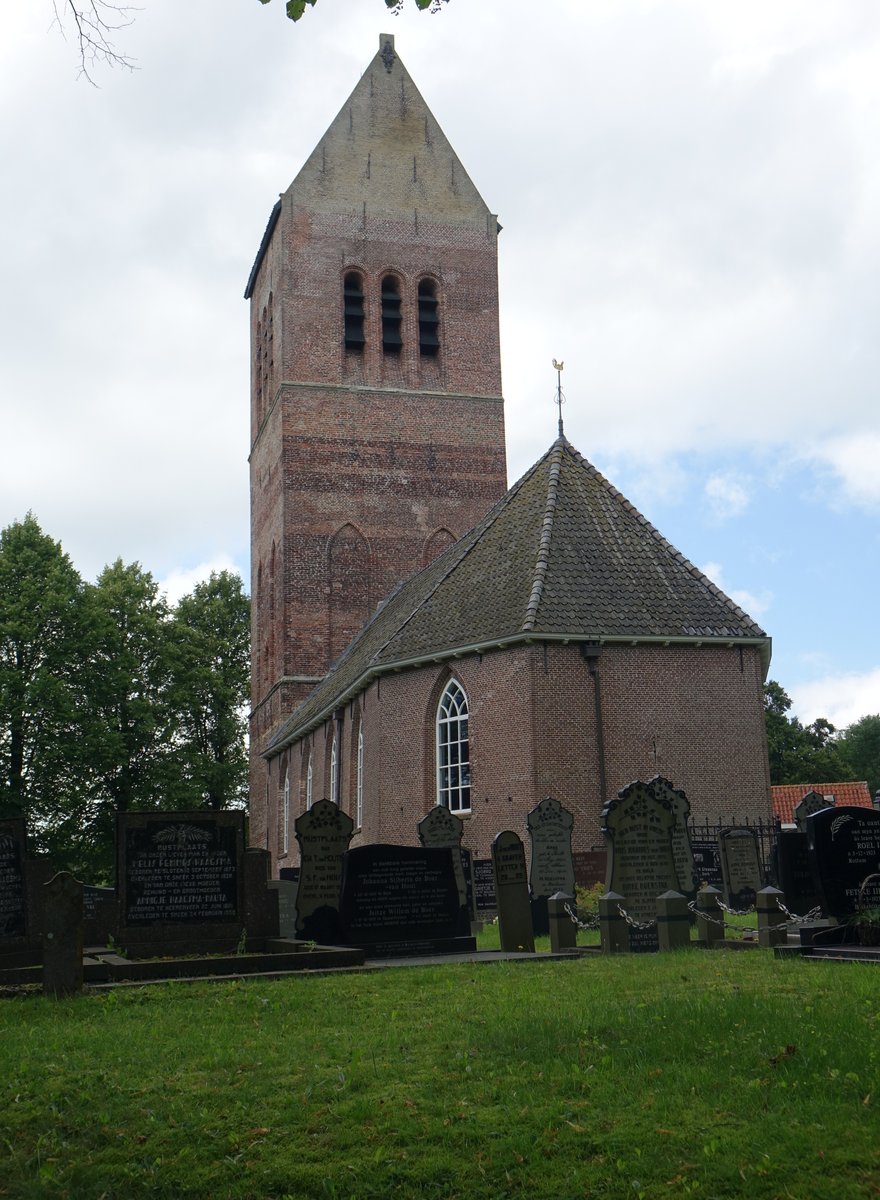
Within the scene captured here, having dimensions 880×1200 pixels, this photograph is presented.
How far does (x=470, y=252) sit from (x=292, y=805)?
18.2 metres

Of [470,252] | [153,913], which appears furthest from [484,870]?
[470,252]

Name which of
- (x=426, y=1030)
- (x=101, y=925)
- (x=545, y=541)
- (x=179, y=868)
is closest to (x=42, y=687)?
(x=545, y=541)

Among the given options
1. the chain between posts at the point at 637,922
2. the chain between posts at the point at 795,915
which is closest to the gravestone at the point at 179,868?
the chain between posts at the point at 637,922

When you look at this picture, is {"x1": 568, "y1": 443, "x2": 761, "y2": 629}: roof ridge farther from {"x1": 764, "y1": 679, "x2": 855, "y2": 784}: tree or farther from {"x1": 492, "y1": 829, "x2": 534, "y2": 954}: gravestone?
{"x1": 764, "y1": 679, "x2": 855, "y2": 784}: tree

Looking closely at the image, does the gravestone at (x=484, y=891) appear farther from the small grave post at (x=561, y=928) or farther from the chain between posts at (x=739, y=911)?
the small grave post at (x=561, y=928)

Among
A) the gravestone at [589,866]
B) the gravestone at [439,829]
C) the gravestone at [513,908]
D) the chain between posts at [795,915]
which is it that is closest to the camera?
the chain between posts at [795,915]

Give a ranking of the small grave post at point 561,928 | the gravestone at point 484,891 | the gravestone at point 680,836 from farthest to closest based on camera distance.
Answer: the gravestone at point 484,891, the gravestone at point 680,836, the small grave post at point 561,928

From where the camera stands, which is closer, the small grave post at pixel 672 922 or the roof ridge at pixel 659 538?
the small grave post at pixel 672 922

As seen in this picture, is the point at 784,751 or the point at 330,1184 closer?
the point at 330,1184

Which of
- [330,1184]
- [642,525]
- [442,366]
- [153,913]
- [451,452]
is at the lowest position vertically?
[330,1184]

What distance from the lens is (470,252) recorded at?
40500 millimetres

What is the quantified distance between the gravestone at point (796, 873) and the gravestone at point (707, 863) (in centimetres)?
650

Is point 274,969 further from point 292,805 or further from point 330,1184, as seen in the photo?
point 292,805

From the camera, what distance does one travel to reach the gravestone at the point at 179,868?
11992 millimetres
